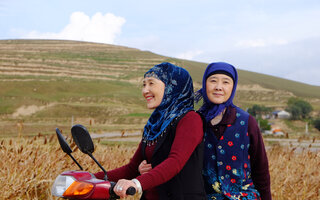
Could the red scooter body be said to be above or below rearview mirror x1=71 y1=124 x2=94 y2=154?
below

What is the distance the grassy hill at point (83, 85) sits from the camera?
154 ft

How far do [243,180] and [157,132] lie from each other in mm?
705

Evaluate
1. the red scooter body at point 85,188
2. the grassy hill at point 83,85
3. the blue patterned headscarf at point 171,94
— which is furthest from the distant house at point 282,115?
the red scooter body at point 85,188

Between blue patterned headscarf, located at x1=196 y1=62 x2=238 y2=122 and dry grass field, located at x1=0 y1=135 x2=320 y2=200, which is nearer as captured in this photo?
blue patterned headscarf, located at x1=196 y1=62 x2=238 y2=122

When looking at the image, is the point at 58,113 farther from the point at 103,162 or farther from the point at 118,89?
→ the point at 103,162

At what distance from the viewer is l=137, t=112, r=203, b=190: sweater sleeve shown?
5.91 ft

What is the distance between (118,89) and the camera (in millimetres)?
70625

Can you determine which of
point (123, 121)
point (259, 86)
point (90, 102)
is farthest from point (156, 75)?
point (259, 86)

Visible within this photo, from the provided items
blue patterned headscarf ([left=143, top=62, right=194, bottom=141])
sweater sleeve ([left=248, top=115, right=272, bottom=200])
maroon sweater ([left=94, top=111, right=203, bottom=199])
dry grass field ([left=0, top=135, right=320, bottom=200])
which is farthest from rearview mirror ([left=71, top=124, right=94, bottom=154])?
dry grass field ([left=0, top=135, right=320, bottom=200])

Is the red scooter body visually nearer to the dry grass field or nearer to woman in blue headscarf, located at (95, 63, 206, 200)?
woman in blue headscarf, located at (95, 63, 206, 200)

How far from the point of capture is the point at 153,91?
217 centimetres

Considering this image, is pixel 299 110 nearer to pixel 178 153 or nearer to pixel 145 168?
pixel 145 168

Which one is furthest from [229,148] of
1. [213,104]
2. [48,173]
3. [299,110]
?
[299,110]

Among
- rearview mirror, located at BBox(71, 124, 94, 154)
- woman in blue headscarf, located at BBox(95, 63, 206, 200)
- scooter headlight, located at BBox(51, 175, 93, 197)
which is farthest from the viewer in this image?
woman in blue headscarf, located at BBox(95, 63, 206, 200)
